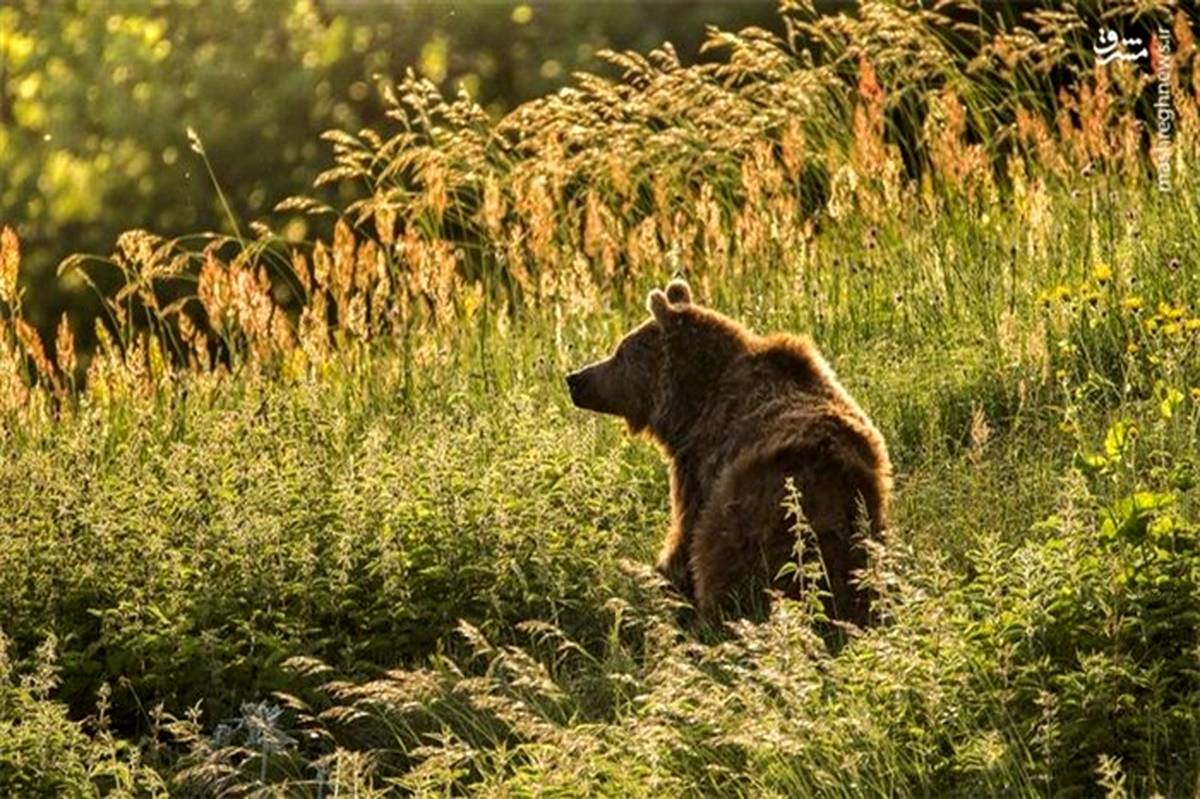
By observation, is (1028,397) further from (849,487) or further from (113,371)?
(113,371)

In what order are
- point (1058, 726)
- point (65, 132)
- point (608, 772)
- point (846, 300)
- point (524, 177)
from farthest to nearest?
point (65, 132) → point (524, 177) → point (846, 300) → point (608, 772) → point (1058, 726)

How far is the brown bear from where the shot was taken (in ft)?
27.6

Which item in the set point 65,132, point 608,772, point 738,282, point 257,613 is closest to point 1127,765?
point 608,772

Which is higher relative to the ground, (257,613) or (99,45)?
(99,45)

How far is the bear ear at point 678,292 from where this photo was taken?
32.6 ft

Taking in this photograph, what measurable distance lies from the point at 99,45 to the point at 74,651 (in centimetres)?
1220

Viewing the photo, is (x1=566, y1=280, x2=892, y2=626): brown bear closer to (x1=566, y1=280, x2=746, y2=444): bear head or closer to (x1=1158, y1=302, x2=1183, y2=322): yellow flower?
(x1=566, y1=280, x2=746, y2=444): bear head

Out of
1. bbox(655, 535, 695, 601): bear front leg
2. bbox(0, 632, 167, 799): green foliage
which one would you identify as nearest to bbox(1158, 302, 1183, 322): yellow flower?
bbox(655, 535, 695, 601): bear front leg

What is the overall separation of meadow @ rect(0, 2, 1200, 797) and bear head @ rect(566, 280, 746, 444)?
0.27 metres

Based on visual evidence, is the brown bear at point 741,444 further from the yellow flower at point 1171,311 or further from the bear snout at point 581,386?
the yellow flower at point 1171,311

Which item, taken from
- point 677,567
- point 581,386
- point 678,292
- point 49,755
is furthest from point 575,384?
point 49,755

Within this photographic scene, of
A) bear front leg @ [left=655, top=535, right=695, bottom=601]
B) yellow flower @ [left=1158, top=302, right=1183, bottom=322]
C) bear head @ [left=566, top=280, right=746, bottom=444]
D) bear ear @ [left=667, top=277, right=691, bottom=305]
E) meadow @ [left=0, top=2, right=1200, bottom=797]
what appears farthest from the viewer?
bear ear @ [left=667, top=277, right=691, bottom=305]

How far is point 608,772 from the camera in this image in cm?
708

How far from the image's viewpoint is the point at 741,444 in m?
9.12
